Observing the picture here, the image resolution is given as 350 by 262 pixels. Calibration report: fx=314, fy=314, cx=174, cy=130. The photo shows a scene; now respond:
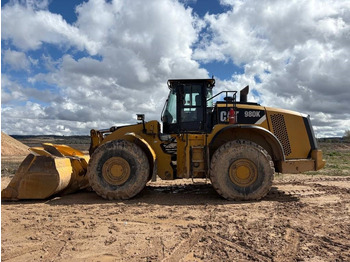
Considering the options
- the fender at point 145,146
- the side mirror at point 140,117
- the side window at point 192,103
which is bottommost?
the fender at point 145,146

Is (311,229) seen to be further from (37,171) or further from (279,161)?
(37,171)

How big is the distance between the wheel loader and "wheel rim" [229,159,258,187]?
0.07 ft

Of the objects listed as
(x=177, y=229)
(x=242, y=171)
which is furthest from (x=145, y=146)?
(x=177, y=229)

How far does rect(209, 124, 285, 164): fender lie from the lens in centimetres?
736

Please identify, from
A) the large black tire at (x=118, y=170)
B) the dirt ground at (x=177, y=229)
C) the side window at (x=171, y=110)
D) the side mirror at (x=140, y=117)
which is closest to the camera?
the dirt ground at (x=177, y=229)

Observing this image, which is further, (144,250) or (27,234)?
(27,234)

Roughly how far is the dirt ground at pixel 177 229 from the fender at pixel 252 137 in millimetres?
1161

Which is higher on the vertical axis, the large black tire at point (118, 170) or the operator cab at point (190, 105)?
the operator cab at point (190, 105)

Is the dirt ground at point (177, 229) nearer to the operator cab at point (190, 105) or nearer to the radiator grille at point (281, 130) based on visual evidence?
the radiator grille at point (281, 130)

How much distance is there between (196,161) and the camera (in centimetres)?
750

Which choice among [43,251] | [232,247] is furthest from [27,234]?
[232,247]

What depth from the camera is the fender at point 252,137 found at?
736cm

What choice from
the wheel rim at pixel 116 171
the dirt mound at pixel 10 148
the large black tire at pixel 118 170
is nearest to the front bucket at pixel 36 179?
the large black tire at pixel 118 170

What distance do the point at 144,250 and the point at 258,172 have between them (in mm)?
3899
